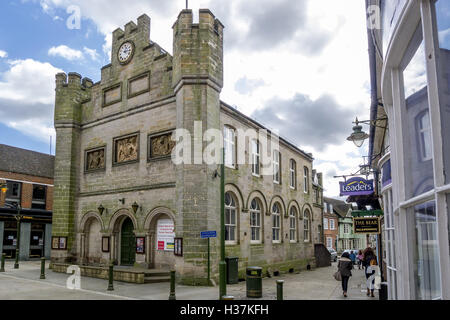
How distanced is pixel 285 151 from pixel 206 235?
14.3m

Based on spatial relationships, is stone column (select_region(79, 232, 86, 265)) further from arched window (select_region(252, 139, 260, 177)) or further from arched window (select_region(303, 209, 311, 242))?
arched window (select_region(303, 209, 311, 242))

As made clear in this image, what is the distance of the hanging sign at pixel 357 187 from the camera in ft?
45.2

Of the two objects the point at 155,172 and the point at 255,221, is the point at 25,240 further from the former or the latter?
the point at 255,221

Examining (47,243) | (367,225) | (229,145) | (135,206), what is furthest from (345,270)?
(47,243)

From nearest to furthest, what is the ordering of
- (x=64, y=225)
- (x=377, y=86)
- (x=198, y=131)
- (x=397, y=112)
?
1. (x=397, y=112)
2. (x=377, y=86)
3. (x=198, y=131)
4. (x=64, y=225)

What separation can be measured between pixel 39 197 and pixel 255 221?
19.7 m

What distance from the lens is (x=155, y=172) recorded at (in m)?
17.7

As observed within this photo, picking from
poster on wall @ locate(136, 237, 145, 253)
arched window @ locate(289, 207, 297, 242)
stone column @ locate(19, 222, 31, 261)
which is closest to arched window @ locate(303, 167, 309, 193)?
arched window @ locate(289, 207, 297, 242)

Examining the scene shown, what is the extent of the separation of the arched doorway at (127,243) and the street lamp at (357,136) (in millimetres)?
11707

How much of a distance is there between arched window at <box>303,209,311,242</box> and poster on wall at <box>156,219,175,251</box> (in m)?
14.4

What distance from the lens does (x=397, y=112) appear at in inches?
159

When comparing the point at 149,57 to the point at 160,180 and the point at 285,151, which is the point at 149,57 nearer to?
the point at 160,180

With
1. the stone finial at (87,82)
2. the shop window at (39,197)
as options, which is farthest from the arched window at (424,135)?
the shop window at (39,197)
